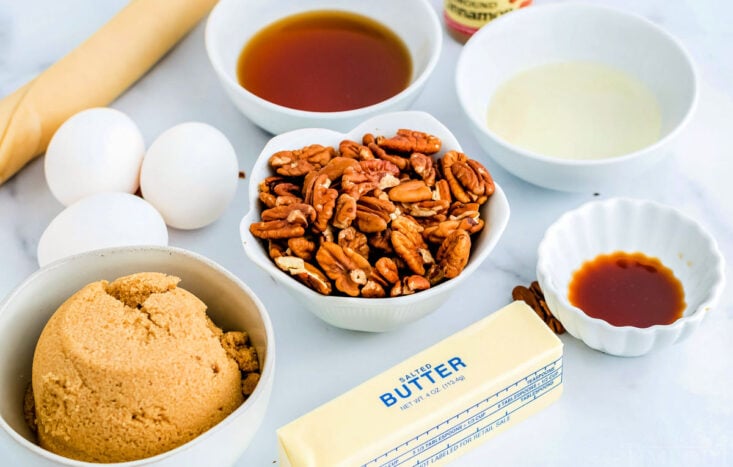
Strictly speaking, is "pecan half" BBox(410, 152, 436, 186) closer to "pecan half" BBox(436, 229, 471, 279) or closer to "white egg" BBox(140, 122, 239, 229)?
"pecan half" BBox(436, 229, 471, 279)

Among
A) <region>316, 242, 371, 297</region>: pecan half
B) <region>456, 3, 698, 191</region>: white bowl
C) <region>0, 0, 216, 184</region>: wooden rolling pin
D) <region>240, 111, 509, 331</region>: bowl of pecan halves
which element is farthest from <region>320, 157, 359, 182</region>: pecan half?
<region>0, 0, 216, 184</region>: wooden rolling pin

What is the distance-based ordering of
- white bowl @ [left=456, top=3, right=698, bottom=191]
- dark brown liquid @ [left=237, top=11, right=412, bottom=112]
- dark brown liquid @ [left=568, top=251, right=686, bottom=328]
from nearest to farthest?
dark brown liquid @ [left=568, top=251, right=686, bottom=328] < white bowl @ [left=456, top=3, right=698, bottom=191] < dark brown liquid @ [left=237, top=11, right=412, bottom=112]

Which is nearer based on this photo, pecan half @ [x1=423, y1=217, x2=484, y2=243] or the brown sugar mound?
the brown sugar mound

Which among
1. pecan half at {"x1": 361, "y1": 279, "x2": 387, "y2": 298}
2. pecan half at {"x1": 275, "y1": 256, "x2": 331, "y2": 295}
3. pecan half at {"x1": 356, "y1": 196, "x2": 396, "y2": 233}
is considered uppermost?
pecan half at {"x1": 356, "y1": 196, "x2": 396, "y2": 233}

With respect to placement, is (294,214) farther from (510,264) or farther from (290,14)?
(290,14)

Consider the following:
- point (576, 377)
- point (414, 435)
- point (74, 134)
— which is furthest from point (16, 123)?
point (576, 377)

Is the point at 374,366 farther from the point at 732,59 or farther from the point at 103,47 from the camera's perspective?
the point at 732,59

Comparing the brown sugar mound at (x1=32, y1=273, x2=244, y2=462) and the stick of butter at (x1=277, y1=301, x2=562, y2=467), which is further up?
the brown sugar mound at (x1=32, y1=273, x2=244, y2=462)

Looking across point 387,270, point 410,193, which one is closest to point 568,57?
point 410,193
